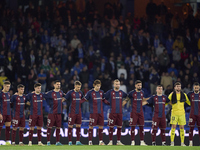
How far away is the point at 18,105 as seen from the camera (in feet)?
48.3

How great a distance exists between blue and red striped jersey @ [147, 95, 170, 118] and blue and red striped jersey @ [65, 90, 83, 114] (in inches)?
97.0

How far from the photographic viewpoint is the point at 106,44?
888 inches

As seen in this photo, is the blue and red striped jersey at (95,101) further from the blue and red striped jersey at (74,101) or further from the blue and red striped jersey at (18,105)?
the blue and red striped jersey at (18,105)

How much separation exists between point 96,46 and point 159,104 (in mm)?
9026

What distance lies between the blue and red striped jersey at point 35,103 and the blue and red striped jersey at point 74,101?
0.95 metres

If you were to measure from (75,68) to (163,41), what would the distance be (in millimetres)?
6082

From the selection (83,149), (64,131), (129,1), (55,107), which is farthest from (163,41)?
(83,149)

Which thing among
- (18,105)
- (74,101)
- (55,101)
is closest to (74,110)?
(74,101)

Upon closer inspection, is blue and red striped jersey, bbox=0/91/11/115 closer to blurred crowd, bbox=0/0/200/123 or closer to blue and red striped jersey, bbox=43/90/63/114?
blue and red striped jersey, bbox=43/90/63/114

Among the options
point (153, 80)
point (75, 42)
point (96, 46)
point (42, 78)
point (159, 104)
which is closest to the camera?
point (159, 104)

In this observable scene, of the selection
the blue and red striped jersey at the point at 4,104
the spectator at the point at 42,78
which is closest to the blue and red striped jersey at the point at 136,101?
the blue and red striped jersey at the point at 4,104

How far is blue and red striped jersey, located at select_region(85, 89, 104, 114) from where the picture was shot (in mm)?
14570

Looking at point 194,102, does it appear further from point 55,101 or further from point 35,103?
point 35,103

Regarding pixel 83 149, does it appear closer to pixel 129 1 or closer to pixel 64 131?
pixel 64 131
